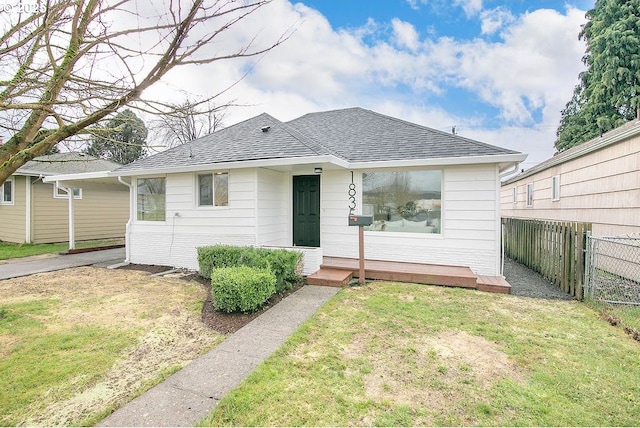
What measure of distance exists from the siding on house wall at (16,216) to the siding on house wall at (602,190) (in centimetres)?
1900

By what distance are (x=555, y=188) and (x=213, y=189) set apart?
11272 mm

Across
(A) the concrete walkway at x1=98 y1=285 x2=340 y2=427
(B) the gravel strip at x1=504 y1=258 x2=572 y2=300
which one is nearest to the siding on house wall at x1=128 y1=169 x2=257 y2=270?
(A) the concrete walkway at x1=98 y1=285 x2=340 y2=427

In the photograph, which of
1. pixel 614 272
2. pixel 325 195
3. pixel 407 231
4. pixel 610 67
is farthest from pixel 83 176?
pixel 610 67

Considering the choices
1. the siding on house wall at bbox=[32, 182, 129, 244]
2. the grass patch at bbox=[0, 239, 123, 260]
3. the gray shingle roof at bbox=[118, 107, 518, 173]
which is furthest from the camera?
the siding on house wall at bbox=[32, 182, 129, 244]

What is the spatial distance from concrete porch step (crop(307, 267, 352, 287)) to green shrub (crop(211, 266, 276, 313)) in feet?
4.81

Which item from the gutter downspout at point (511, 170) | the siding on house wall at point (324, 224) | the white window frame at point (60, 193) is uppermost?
the gutter downspout at point (511, 170)

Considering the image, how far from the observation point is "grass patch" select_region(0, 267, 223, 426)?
256cm

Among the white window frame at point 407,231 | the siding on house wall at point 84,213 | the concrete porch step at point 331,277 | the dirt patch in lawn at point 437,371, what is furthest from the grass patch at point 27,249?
the dirt patch in lawn at point 437,371

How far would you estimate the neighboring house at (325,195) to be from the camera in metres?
6.51

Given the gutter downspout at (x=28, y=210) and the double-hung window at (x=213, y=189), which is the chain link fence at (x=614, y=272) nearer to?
the double-hung window at (x=213, y=189)

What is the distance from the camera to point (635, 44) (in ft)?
45.1

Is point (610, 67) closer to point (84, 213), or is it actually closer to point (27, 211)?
point (84, 213)

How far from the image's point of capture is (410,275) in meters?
6.18

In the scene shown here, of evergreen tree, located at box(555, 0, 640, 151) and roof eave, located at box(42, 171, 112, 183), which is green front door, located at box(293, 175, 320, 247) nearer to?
roof eave, located at box(42, 171, 112, 183)
